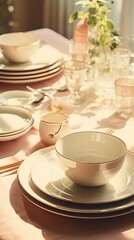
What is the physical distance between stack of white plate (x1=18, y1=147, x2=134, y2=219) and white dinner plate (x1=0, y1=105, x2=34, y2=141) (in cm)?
15

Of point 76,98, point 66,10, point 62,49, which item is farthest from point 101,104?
point 66,10

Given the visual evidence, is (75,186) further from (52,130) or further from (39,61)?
(39,61)

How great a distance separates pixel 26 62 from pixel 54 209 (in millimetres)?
829

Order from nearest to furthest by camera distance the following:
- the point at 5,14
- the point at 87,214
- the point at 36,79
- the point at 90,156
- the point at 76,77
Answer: the point at 87,214 → the point at 90,156 → the point at 76,77 → the point at 36,79 → the point at 5,14

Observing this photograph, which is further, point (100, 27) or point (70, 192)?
point (100, 27)

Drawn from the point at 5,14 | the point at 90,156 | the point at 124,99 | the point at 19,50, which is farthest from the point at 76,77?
the point at 5,14

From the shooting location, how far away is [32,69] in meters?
1.67

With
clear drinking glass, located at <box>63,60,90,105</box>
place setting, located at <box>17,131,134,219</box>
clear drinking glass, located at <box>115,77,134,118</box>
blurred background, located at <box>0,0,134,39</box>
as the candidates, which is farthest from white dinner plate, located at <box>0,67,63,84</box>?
blurred background, located at <box>0,0,134,39</box>

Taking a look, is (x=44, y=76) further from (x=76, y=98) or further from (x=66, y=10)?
(x=66, y=10)

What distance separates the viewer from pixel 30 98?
1.54m

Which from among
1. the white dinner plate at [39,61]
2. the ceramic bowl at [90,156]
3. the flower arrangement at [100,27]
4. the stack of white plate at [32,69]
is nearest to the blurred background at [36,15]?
the white dinner plate at [39,61]

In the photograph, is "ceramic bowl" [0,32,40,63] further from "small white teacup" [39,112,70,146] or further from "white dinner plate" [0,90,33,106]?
"small white teacup" [39,112,70,146]

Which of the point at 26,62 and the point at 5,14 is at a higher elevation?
the point at 26,62

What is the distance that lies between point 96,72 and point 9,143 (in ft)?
1.34
